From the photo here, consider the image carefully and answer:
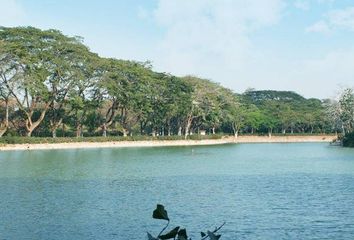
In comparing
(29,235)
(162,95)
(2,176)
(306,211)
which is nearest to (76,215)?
(29,235)

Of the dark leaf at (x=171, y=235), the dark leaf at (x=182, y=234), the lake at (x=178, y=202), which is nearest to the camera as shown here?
the dark leaf at (x=182, y=234)

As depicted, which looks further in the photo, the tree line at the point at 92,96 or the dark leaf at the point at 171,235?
the tree line at the point at 92,96

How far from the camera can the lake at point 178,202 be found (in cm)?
1352

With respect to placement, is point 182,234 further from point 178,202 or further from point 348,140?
point 348,140

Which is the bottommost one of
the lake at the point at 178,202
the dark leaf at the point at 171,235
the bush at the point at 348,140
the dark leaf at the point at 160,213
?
the lake at the point at 178,202

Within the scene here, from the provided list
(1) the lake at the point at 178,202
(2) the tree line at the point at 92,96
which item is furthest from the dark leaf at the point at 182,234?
(2) the tree line at the point at 92,96

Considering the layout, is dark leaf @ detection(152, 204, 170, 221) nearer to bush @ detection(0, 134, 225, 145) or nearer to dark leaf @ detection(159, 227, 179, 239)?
dark leaf @ detection(159, 227, 179, 239)

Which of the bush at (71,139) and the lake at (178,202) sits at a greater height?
the bush at (71,139)

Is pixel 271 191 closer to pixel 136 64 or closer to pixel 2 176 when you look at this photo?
→ pixel 2 176

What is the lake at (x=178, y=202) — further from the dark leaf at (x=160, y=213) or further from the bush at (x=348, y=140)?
the bush at (x=348, y=140)

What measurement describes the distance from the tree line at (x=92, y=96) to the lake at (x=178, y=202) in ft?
73.7

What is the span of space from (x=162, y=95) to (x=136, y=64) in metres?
4.82

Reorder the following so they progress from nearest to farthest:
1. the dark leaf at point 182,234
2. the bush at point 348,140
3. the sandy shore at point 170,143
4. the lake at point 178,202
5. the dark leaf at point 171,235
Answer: the dark leaf at point 182,234, the dark leaf at point 171,235, the lake at point 178,202, the sandy shore at point 170,143, the bush at point 348,140

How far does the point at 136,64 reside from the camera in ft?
212
